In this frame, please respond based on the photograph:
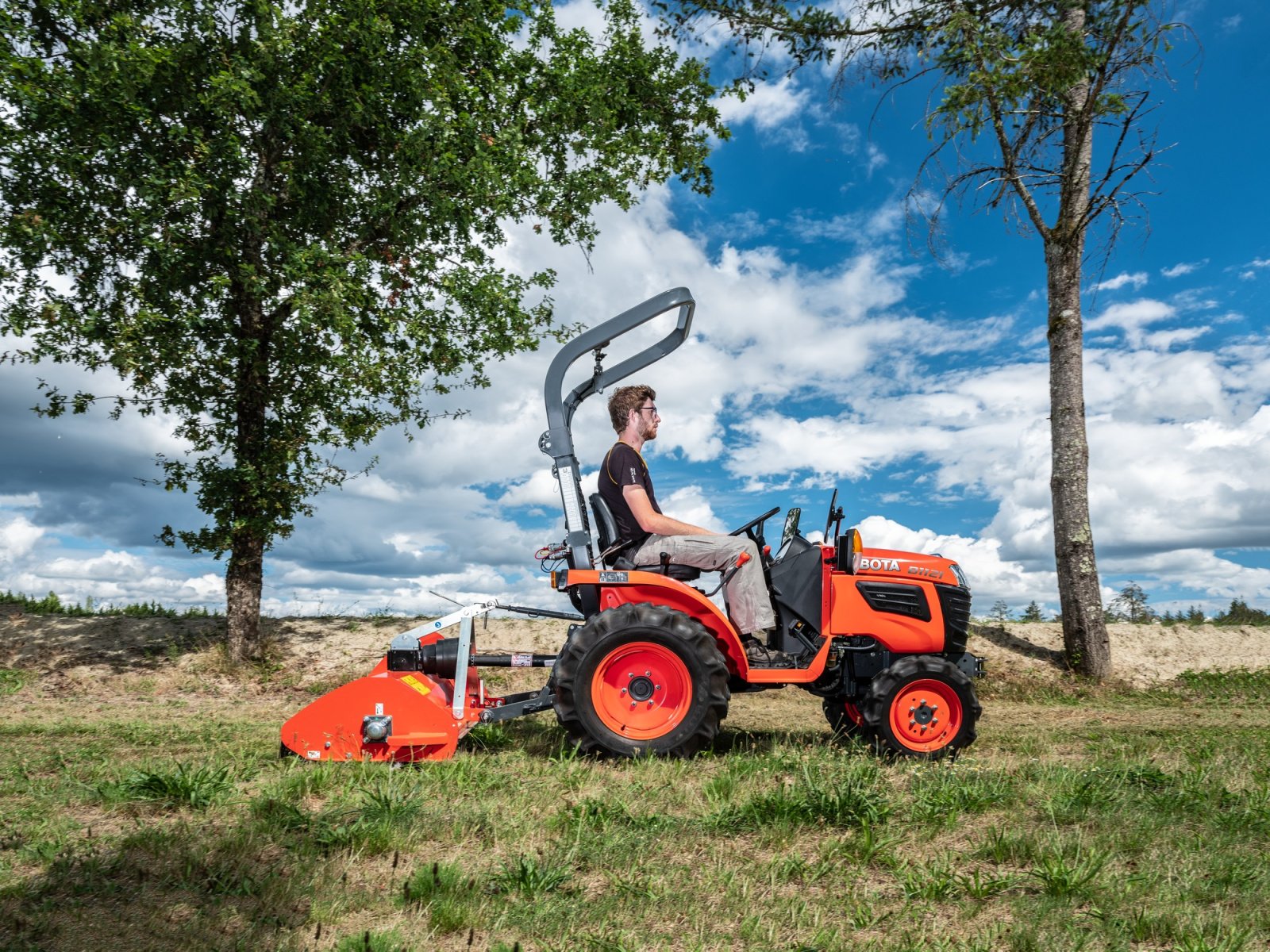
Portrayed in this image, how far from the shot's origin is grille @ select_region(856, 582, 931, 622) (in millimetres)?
6512

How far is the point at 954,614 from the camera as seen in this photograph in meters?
6.67

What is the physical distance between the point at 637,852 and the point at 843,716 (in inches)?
141

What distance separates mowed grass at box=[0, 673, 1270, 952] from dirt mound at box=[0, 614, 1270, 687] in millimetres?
5833

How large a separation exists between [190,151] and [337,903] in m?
10.7

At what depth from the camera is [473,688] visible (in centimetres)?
655

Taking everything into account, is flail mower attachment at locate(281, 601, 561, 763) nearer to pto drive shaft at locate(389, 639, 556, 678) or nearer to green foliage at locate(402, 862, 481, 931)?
pto drive shaft at locate(389, 639, 556, 678)

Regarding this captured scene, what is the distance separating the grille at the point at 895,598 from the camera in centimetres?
651

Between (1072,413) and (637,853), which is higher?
(1072,413)

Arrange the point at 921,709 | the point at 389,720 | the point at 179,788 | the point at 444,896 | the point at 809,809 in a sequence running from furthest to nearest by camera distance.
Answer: the point at 921,709
the point at 389,720
the point at 179,788
the point at 809,809
the point at 444,896

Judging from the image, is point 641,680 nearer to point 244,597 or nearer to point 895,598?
point 895,598

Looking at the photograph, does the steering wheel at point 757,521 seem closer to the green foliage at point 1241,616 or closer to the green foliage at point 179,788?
the green foliage at point 179,788

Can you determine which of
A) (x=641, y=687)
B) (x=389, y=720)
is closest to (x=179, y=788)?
(x=389, y=720)

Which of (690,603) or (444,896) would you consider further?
(690,603)

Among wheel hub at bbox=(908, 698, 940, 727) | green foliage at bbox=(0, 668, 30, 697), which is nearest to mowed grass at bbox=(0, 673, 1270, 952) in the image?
wheel hub at bbox=(908, 698, 940, 727)
